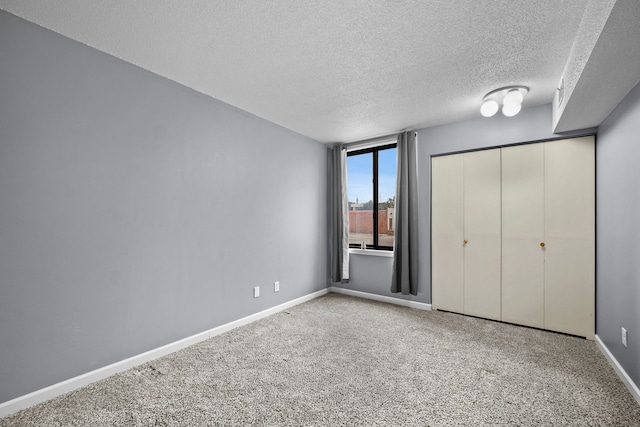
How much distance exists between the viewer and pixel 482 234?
3471 millimetres

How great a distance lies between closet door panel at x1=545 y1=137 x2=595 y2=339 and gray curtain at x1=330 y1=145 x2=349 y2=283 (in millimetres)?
2479

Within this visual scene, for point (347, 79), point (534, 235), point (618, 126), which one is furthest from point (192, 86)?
point (534, 235)

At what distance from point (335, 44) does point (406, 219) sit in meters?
2.47

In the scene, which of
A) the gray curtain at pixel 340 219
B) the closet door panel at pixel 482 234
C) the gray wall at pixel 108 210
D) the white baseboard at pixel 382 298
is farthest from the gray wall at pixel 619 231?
the gray wall at pixel 108 210

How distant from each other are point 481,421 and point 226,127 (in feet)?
10.6

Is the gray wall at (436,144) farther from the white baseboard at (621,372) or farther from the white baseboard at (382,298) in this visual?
the white baseboard at (621,372)

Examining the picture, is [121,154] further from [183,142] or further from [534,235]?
[534,235]

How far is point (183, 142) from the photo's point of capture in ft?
8.93

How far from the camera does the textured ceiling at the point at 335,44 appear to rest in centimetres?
173

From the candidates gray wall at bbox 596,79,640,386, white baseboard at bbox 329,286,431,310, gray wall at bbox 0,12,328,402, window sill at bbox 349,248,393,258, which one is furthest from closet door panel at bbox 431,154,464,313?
gray wall at bbox 0,12,328,402

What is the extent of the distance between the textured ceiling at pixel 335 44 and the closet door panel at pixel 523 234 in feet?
2.11

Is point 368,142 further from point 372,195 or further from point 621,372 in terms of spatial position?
point 621,372

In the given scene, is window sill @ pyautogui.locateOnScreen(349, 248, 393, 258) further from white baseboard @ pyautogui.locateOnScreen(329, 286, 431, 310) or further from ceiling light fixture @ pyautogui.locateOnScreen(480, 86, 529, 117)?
ceiling light fixture @ pyautogui.locateOnScreen(480, 86, 529, 117)

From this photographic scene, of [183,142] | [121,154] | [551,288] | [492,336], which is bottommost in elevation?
[492,336]
